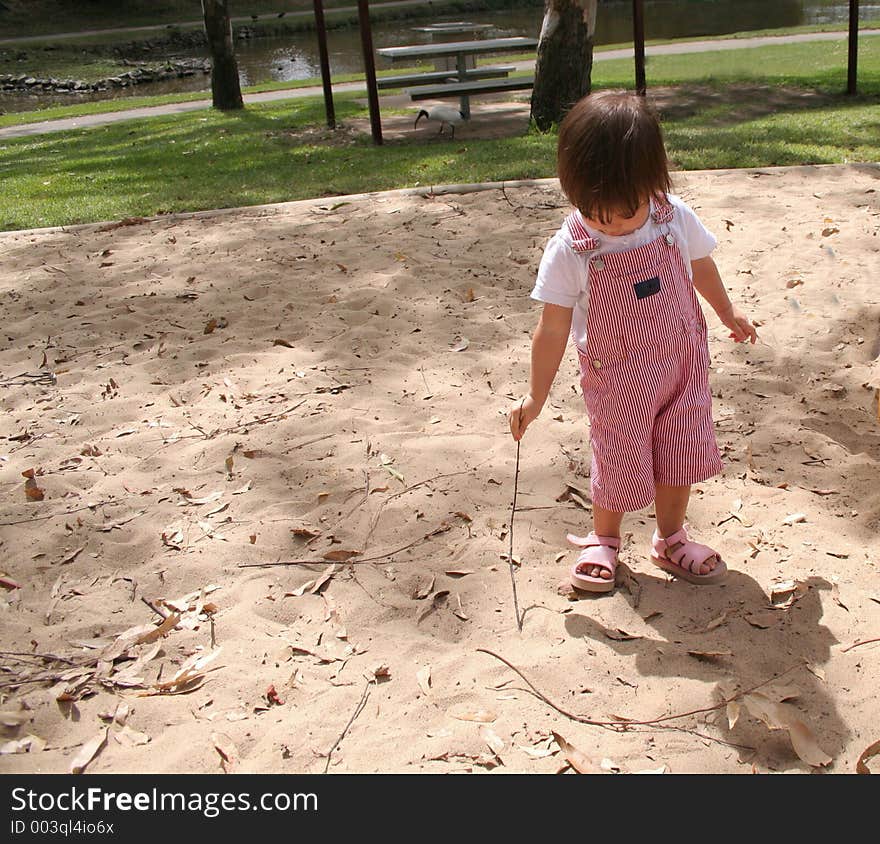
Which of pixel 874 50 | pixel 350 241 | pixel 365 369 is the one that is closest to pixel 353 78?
pixel 874 50

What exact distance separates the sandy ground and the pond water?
17.7 meters

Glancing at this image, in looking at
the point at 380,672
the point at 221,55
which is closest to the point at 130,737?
the point at 380,672

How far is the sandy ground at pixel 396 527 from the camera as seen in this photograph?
2494 millimetres

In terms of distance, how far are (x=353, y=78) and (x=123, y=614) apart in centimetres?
1579

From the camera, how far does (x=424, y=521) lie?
134 inches

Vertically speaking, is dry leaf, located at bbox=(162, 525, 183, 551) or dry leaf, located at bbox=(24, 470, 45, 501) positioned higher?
dry leaf, located at bbox=(24, 470, 45, 501)

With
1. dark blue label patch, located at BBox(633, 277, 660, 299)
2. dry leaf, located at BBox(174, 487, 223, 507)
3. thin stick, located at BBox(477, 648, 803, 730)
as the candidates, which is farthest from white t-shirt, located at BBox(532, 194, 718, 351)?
dry leaf, located at BBox(174, 487, 223, 507)

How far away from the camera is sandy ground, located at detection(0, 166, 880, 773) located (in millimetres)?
2494

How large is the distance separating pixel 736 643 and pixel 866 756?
494 millimetres

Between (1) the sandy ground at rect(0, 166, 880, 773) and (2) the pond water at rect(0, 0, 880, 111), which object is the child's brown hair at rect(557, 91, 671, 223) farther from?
(2) the pond water at rect(0, 0, 880, 111)

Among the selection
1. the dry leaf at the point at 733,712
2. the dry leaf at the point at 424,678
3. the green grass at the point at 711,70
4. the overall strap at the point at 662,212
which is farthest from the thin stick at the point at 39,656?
the green grass at the point at 711,70

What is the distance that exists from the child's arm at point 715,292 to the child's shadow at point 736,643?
78 cm

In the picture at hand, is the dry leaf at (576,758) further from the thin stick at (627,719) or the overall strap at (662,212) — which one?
the overall strap at (662,212)

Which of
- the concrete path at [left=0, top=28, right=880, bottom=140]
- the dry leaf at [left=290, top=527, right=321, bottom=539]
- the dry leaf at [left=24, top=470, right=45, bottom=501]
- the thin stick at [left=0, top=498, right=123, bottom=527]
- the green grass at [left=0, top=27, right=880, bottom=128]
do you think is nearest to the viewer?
the dry leaf at [left=290, top=527, right=321, bottom=539]
